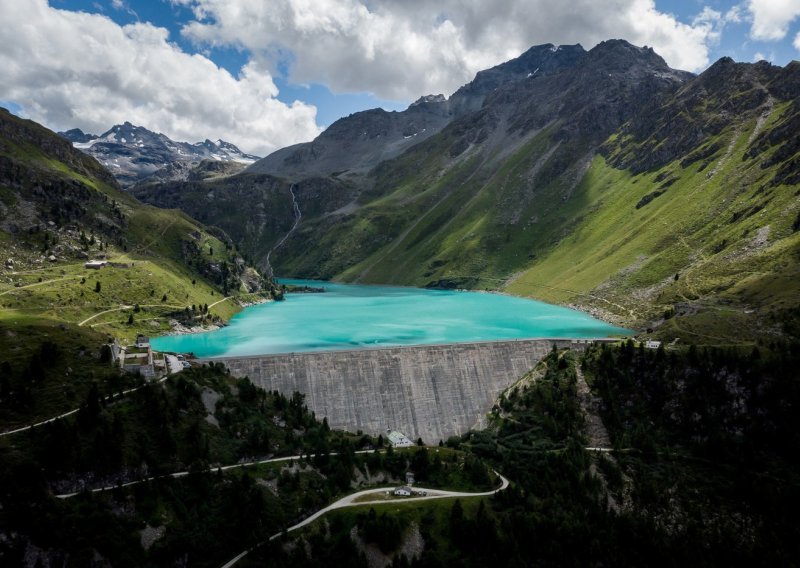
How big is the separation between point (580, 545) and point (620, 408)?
28845 millimetres

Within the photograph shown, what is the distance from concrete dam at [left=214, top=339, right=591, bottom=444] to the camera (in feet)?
276

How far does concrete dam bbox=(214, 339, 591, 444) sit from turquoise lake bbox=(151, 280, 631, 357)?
20.8m

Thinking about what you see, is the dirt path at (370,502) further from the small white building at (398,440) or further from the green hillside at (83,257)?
the green hillside at (83,257)

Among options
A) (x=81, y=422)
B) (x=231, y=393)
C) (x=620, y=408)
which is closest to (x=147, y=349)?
(x=231, y=393)

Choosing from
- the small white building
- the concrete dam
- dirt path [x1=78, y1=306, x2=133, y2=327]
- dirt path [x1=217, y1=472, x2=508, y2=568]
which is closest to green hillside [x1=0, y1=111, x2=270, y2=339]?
dirt path [x1=78, y1=306, x2=133, y2=327]

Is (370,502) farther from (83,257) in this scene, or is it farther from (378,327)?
(83,257)

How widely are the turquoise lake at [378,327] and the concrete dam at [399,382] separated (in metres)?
20.8

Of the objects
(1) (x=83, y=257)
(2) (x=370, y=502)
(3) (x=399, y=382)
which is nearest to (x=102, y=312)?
(1) (x=83, y=257)

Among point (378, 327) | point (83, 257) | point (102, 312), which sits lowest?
point (378, 327)

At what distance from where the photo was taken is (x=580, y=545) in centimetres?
6122

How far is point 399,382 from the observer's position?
89.5m

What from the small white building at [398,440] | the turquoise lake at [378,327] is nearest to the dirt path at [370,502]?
the small white building at [398,440]

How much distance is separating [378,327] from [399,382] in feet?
173

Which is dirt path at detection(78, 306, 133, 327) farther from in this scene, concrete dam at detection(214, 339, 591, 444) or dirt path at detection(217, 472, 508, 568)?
dirt path at detection(217, 472, 508, 568)
